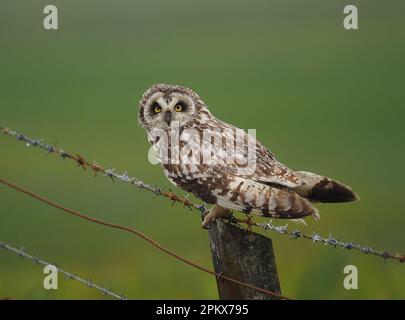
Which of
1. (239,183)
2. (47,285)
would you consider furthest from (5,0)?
(239,183)

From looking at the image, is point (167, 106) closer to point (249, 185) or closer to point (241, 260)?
point (249, 185)

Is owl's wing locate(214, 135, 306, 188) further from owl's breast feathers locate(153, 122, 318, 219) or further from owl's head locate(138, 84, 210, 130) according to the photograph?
owl's head locate(138, 84, 210, 130)

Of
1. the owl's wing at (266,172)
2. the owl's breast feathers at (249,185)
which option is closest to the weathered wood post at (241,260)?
the owl's breast feathers at (249,185)

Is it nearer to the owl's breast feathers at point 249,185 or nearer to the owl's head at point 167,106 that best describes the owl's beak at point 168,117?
the owl's head at point 167,106

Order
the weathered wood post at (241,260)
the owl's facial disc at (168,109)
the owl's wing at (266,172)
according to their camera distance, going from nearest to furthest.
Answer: the weathered wood post at (241,260) → the owl's wing at (266,172) → the owl's facial disc at (168,109)

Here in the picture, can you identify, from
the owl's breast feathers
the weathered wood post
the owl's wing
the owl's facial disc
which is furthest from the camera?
the owl's facial disc

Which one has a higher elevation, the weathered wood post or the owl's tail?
the owl's tail

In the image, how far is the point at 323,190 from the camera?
337cm

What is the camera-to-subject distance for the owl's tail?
3.32 meters

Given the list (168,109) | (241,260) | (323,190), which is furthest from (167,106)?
(241,260)

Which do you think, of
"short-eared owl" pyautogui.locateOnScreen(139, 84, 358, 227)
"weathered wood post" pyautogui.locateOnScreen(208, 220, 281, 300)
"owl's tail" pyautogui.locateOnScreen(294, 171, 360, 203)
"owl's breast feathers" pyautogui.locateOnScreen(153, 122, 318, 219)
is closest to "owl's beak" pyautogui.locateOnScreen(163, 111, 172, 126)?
"short-eared owl" pyautogui.locateOnScreen(139, 84, 358, 227)

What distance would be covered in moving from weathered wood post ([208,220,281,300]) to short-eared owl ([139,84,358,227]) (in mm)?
311

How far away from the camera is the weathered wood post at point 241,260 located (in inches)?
117
